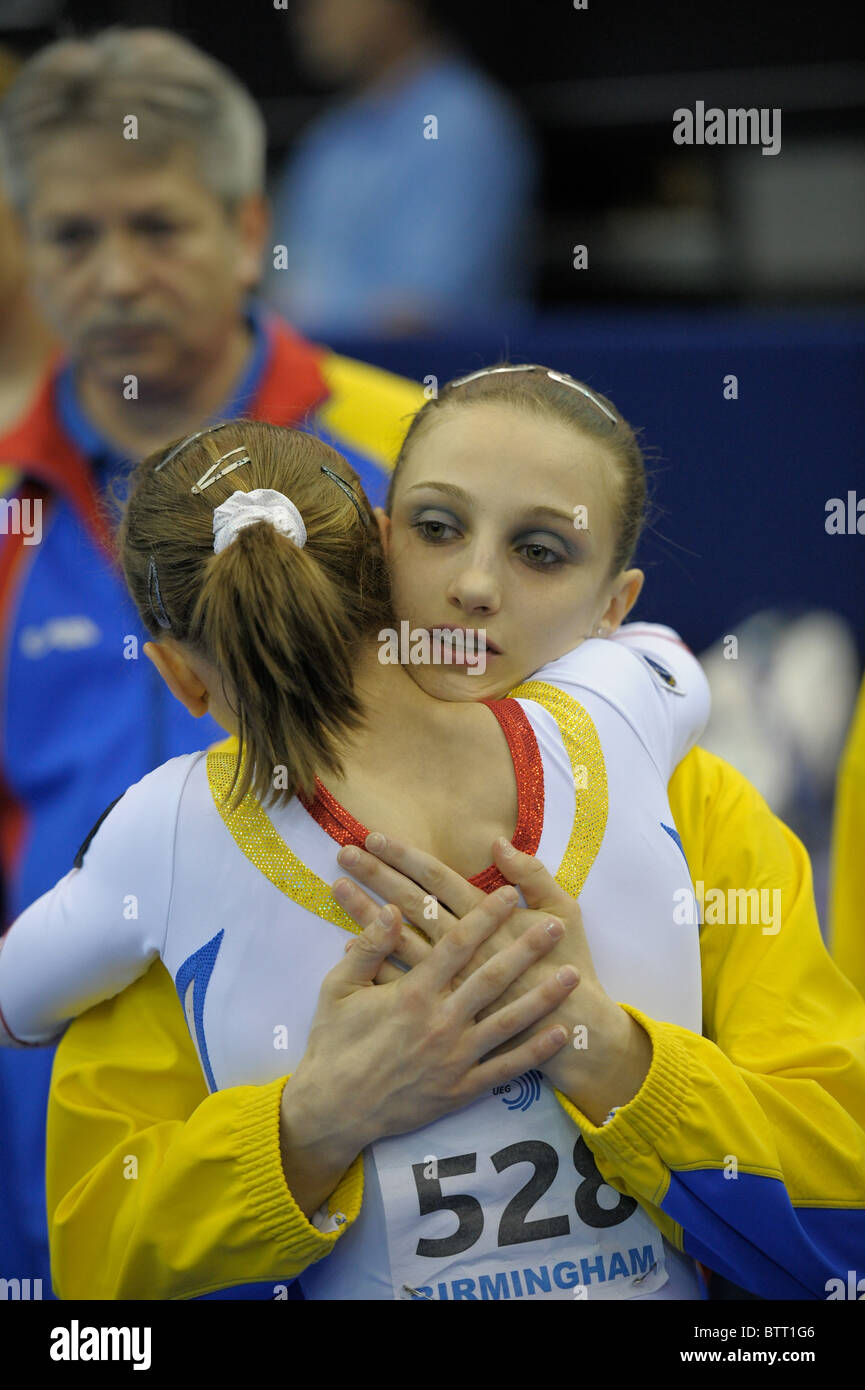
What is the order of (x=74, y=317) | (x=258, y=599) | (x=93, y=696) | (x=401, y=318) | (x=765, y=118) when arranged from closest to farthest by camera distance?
(x=258, y=599)
(x=93, y=696)
(x=74, y=317)
(x=401, y=318)
(x=765, y=118)

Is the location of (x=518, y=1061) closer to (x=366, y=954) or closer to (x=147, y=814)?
(x=366, y=954)

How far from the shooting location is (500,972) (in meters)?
1.16

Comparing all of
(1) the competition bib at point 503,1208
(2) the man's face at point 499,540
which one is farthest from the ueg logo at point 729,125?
(1) the competition bib at point 503,1208

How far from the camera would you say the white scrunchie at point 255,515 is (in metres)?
1.13

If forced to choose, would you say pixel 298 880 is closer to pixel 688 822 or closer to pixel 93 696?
pixel 688 822

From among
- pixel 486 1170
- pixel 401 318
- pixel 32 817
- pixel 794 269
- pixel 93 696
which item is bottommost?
pixel 486 1170

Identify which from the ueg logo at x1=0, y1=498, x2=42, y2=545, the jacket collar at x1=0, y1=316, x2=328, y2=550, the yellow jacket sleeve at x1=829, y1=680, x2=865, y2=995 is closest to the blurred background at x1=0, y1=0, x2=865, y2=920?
the jacket collar at x1=0, y1=316, x2=328, y2=550

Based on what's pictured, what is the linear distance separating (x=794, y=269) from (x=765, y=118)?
0.48 meters

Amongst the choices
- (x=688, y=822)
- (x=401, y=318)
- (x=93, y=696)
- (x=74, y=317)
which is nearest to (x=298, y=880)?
(x=688, y=822)

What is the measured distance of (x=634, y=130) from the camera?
4.64m

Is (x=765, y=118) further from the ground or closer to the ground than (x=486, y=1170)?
further from the ground

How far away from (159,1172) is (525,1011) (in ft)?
1.11

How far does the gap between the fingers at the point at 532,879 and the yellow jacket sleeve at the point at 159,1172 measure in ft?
0.84
